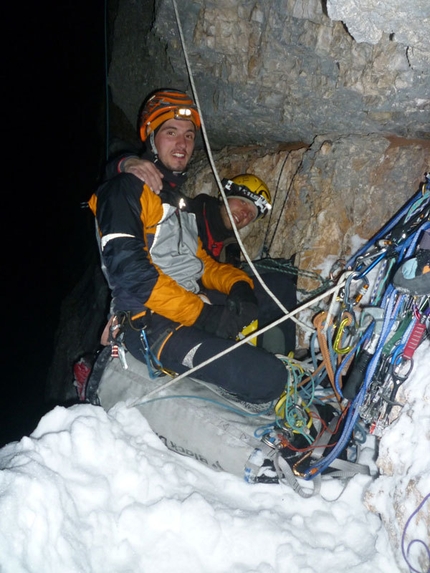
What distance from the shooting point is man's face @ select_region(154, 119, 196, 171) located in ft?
12.8

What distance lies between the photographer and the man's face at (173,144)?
3.90 meters

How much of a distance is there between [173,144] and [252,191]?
1258mm

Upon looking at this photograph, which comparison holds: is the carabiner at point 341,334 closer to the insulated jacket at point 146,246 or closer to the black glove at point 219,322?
the black glove at point 219,322

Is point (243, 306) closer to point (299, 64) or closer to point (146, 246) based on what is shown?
point (146, 246)

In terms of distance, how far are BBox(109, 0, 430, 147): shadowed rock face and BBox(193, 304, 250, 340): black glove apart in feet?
7.48

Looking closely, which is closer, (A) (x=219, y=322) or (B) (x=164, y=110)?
(A) (x=219, y=322)

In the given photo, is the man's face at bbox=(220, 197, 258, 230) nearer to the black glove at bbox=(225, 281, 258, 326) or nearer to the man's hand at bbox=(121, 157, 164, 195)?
the black glove at bbox=(225, 281, 258, 326)

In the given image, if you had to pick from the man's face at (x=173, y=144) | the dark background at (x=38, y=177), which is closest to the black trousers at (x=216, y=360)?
the man's face at (x=173, y=144)

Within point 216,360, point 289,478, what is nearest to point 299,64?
point 216,360

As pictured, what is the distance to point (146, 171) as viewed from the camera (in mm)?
3564

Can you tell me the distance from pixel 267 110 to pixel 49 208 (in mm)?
19212

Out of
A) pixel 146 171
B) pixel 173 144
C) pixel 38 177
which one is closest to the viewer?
pixel 146 171

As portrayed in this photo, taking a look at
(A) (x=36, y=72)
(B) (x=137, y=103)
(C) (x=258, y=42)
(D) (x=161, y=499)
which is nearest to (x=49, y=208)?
(A) (x=36, y=72)

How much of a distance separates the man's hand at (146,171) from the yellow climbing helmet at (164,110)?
0.54 m
